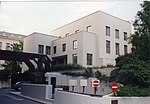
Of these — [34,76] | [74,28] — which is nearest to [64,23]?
[74,28]

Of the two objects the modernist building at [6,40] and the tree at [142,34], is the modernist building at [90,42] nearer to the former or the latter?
the tree at [142,34]

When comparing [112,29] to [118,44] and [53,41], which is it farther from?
[53,41]

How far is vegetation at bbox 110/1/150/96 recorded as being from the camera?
463 inches

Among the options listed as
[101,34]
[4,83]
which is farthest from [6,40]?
[101,34]

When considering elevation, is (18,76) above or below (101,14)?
below

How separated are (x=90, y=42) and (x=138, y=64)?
15.6m

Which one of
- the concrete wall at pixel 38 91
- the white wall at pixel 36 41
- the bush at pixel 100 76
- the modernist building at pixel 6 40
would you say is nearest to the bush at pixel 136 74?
the bush at pixel 100 76

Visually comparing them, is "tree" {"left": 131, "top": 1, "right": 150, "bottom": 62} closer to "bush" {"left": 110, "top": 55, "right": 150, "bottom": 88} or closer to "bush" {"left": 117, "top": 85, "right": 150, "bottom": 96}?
"bush" {"left": 110, "top": 55, "right": 150, "bottom": 88}

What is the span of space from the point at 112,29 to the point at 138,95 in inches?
840

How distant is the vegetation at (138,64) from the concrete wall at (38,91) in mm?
5282

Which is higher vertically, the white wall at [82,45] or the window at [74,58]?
the white wall at [82,45]

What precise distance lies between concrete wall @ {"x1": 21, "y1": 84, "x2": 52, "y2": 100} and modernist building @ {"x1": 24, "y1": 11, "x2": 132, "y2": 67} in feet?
31.6

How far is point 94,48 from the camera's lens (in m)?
29.8

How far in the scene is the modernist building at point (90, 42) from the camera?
29062 millimetres
